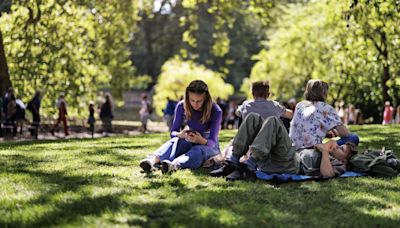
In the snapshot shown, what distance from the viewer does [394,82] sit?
24234 mm

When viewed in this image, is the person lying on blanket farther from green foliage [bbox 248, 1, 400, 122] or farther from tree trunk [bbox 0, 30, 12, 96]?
tree trunk [bbox 0, 30, 12, 96]

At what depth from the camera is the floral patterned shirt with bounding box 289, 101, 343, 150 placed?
6590 mm

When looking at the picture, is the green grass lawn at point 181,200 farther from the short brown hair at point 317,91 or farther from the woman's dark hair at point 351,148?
the short brown hair at point 317,91

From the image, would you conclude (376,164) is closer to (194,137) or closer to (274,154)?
(274,154)

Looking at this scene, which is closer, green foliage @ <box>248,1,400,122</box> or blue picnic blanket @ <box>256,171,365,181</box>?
blue picnic blanket @ <box>256,171,365,181</box>

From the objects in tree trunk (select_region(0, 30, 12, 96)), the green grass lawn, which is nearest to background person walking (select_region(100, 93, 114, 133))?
tree trunk (select_region(0, 30, 12, 96))

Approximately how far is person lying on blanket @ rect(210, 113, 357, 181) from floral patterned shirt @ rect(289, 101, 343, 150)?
14cm

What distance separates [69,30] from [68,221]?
20507mm

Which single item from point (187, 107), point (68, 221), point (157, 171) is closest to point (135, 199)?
point (68, 221)

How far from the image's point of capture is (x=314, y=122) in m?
6.63

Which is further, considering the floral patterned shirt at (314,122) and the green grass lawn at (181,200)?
the floral patterned shirt at (314,122)

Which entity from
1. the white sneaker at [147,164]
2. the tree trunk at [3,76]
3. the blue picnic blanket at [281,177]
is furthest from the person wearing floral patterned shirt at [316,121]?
the tree trunk at [3,76]

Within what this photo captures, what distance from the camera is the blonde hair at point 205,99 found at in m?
6.93

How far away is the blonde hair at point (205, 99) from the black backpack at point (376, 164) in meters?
1.94
